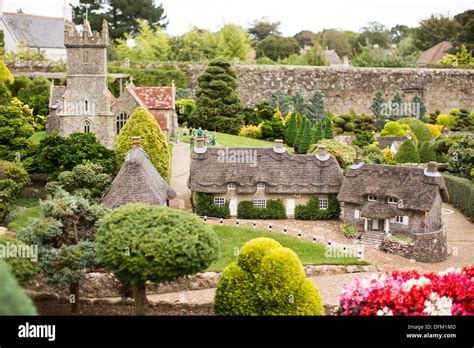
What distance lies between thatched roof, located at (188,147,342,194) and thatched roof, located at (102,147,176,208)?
200 cm

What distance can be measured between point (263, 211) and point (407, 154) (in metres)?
9.25

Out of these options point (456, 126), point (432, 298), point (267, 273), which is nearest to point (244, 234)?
point (267, 273)

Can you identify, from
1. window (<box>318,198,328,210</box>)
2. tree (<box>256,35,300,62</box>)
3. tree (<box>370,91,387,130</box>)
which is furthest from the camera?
tree (<box>256,35,300,62</box>)

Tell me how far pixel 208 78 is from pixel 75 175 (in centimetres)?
1412

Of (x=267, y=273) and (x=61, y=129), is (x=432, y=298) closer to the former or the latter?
(x=267, y=273)

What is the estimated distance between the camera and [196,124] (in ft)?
100

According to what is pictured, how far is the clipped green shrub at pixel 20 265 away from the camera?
11.6 m

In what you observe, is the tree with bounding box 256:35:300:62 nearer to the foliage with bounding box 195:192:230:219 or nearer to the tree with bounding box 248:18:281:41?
the tree with bounding box 248:18:281:41

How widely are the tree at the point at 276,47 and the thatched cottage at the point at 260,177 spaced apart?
2293cm

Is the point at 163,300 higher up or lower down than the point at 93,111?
lower down

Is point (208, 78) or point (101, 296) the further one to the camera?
point (208, 78)

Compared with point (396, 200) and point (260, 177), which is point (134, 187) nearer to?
point (260, 177)

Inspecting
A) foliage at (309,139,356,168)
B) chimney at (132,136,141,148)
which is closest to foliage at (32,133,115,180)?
chimney at (132,136,141,148)

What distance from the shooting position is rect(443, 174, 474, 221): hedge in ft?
71.7
